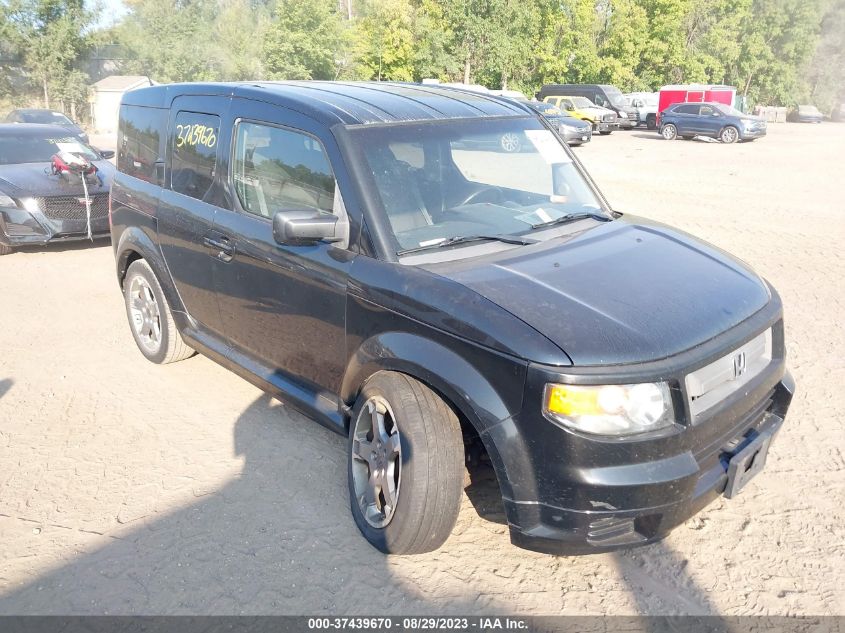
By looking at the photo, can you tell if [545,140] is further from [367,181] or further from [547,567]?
[547,567]

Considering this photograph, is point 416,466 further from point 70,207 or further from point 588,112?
point 588,112

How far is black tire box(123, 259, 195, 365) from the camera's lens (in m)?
4.98

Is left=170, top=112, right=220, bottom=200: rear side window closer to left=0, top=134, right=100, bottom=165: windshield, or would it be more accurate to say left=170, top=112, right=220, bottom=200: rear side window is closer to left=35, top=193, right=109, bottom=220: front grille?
left=35, top=193, right=109, bottom=220: front grille

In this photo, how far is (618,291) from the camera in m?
2.88

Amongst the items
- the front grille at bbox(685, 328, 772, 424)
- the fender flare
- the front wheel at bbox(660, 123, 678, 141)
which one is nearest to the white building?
the front wheel at bbox(660, 123, 678, 141)

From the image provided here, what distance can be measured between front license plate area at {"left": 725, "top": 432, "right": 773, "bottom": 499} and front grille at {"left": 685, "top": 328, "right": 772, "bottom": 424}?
0.87ft

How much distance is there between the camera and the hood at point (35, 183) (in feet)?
28.8

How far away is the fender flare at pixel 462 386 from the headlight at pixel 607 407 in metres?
0.15

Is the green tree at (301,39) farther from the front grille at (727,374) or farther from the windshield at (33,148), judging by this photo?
the front grille at (727,374)

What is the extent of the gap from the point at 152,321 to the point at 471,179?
9.42 feet

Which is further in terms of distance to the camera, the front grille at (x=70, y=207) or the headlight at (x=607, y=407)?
the front grille at (x=70, y=207)

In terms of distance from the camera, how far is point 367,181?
3244mm

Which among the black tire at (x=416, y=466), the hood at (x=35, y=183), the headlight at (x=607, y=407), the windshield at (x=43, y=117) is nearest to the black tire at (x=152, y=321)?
the black tire at (x=416, y=466)

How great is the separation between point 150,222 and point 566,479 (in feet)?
11.5
